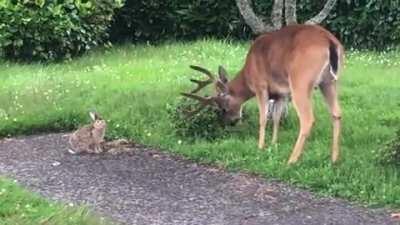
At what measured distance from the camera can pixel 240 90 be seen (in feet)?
34.4

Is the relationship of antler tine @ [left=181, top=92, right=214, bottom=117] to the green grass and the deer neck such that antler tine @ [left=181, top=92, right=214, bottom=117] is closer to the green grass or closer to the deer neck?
the deer neck

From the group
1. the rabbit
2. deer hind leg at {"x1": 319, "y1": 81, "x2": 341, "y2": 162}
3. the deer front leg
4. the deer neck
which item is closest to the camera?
deer hind leg at {"x1": 319, "y1": 81, "x2": 341, "y2": 162}

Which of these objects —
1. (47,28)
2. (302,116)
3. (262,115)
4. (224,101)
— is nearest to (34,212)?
A: (302,116)

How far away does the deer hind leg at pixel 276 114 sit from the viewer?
10.1m

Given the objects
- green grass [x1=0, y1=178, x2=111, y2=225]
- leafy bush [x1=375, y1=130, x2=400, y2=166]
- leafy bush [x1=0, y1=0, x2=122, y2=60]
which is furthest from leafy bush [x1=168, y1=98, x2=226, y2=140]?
leafy bush [x1=0, y1=0, x2=122, y2=60]

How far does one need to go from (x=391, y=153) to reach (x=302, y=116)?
0.94m

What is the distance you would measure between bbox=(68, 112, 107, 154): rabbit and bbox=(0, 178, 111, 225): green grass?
192 cm

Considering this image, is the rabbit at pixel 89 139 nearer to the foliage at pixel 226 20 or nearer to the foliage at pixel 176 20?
the foliage at pixel 226 20

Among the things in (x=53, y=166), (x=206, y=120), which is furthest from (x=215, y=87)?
(x=53, y=166)

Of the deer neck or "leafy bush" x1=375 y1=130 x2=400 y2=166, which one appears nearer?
"leafy bush" x1=375 y1=130 x2=400 y2=166

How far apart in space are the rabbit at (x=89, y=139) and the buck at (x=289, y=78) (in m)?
0.96

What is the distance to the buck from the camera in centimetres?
923

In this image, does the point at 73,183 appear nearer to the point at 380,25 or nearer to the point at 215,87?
the point at 215,87

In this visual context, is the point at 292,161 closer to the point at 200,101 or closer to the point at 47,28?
the point at 200,101
